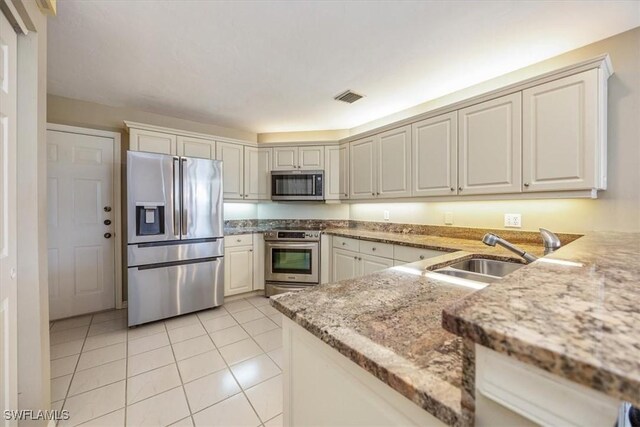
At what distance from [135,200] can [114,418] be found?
1777 mm

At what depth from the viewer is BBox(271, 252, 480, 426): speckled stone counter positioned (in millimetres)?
487

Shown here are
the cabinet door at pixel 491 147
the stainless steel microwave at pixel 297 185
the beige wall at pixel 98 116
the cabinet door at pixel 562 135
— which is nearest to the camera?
the cabinet door at pixel 562 135

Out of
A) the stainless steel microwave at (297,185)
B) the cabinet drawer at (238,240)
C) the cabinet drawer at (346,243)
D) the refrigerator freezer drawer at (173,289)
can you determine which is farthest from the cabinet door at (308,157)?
the refrigerator freezer drawer at (173,289)

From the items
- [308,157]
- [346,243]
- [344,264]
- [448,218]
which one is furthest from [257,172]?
[448,218]

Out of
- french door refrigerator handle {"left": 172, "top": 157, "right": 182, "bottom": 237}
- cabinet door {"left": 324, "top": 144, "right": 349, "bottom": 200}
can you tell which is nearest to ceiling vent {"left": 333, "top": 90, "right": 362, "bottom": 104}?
cabinet door {"left": 324, "top": 144, "right": 349, "bottom": 200}

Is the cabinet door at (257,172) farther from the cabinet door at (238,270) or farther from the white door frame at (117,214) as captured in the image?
the white door frame at (117,214)

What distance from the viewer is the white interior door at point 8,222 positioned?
1.11m

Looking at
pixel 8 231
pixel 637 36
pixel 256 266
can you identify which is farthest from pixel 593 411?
pixel 256 266

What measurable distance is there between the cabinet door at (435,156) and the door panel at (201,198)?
2213mm

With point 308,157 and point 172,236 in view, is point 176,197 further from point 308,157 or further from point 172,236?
point 308,157

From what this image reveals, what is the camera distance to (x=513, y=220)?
7.55 feet

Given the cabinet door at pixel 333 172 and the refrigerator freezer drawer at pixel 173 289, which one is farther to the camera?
the cabinet door at pixel 333 172

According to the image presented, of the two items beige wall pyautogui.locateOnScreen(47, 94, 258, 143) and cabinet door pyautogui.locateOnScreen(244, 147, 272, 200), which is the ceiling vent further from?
beige wall pyautogui.locateOnScreen(47, 94, 258, 143)

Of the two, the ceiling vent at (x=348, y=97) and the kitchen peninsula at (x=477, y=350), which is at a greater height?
the ceiling vent at (x=348, y=97)
